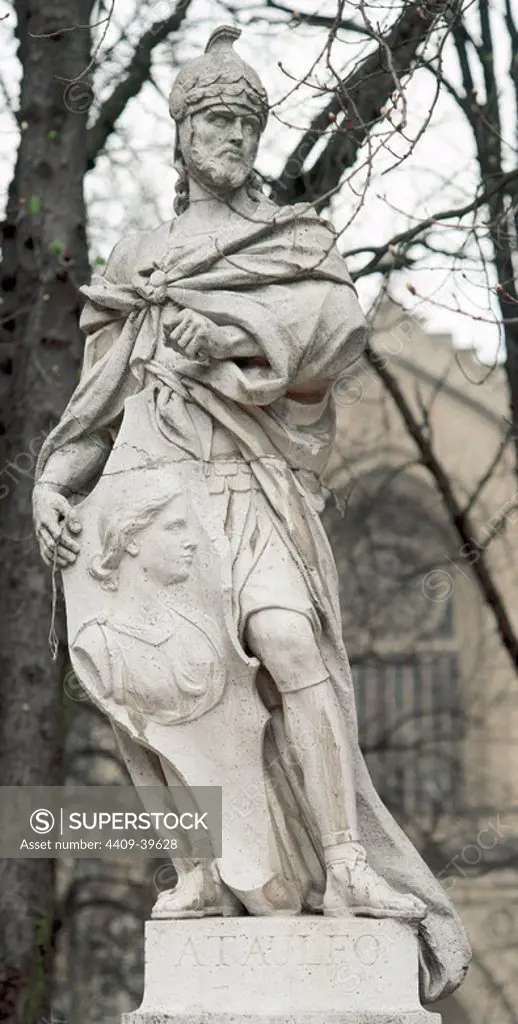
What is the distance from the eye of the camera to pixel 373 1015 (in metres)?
6.22

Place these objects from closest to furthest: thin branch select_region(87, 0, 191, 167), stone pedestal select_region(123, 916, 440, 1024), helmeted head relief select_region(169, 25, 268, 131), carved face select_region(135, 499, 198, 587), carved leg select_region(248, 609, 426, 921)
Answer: stone pedestal select_region(123, 916, 440, 1024), carved leg select_region(248, 609, 426, 921), carved face select_region(135, 499, 198, 587), helmeted head relief select_region(169, 25, 268, 131), thin branch select_region(87, 0, 191, 167)

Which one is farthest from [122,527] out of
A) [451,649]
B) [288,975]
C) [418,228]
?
[451,649]

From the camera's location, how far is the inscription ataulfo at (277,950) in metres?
6.31

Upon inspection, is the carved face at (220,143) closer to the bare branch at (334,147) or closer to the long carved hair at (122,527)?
the long carved hair at (122,527)

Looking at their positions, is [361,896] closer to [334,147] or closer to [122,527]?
[122,527]

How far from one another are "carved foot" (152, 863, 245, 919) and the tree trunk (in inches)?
164

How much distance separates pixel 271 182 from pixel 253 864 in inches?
233

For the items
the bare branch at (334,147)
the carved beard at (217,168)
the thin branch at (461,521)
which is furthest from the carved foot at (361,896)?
the bare branch at (334,147)

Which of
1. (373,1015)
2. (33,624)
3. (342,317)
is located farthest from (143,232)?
(33,624)

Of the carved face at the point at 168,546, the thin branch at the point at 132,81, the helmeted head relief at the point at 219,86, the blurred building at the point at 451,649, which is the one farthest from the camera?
the blurred building at the point at 451,649

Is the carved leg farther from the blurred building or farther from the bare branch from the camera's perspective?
the blurred building

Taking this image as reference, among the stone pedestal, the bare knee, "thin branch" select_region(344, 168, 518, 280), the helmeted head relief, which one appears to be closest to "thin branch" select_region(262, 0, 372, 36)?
"thin branch" select_region(344, 168, 518, 280)

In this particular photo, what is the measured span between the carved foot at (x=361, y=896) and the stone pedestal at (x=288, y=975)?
0.04 meters

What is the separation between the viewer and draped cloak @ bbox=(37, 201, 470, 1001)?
22.0 ft
